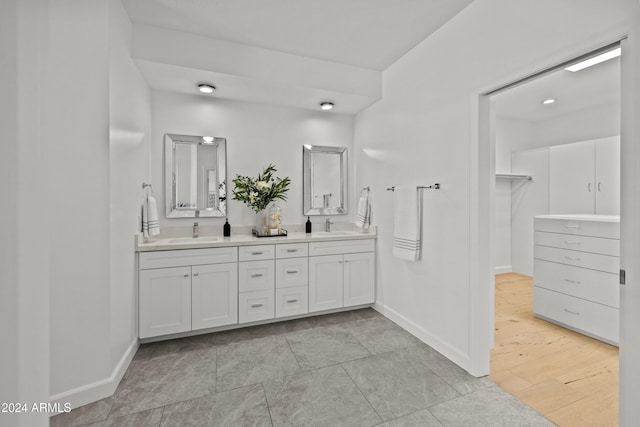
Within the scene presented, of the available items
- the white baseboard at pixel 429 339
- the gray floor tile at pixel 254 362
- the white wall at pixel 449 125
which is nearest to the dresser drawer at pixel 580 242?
the white wall at pixel 449 125

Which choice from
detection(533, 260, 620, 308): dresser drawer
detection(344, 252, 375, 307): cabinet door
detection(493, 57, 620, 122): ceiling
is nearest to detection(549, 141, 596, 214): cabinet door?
detection(493, 57, 620, 122): ceiling

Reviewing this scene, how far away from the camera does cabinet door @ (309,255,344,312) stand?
2996 mm

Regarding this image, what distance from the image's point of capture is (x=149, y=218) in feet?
8.36

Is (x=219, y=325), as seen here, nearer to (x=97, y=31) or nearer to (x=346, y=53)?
(x=97, y=31)

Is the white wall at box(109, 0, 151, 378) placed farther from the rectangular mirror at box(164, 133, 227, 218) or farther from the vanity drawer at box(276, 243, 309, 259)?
the vanity drawer at box(276, 243, 309, 259)

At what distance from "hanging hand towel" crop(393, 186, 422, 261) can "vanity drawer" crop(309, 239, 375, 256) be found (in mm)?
503

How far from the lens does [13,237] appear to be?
0.28 metres

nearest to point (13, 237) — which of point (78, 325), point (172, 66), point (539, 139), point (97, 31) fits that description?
point (78, 325)

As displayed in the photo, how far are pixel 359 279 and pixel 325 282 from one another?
1.32 feet

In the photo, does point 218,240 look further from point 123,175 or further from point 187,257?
point 123,175

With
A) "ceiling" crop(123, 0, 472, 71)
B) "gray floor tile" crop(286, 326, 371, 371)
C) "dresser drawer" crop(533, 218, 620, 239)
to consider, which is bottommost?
"gray floor tile" crop(286, 326, 371, 371)

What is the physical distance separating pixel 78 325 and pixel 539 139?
240 inches

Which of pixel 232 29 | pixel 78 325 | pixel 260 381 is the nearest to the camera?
pixel 78 325

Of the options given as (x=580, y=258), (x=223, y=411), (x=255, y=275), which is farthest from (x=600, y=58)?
(x=223, y=411)
